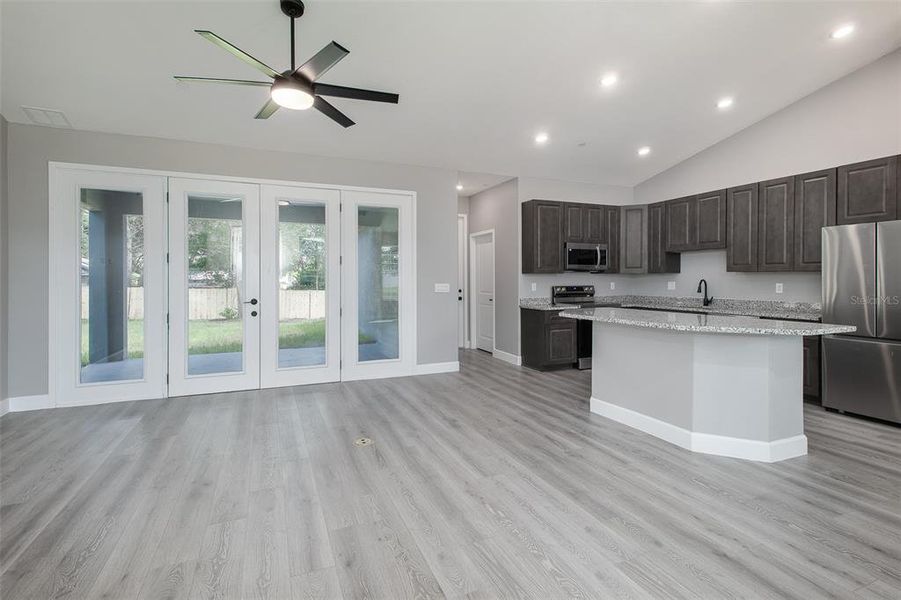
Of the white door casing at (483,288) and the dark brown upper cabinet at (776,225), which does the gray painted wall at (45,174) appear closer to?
the white door casing at (483,288)

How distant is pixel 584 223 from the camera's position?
251 inches

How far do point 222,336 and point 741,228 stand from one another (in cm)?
634

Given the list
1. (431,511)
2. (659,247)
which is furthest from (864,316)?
(431,511)

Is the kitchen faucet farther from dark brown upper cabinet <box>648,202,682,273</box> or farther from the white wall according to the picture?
dark brown upper cabinet <box>648,202,682,273</box>

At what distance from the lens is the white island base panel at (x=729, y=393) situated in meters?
2.90

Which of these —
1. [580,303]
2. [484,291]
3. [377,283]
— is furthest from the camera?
[484,291]

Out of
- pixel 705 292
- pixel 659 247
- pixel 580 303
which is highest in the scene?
pixel 659 247

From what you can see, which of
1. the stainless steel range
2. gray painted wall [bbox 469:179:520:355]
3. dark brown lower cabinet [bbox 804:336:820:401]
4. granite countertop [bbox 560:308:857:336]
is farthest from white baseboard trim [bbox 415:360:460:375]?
dark brown lower cabinet [bbox 804:336:820:401]

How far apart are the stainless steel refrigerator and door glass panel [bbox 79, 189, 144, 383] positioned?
6957 millimetres

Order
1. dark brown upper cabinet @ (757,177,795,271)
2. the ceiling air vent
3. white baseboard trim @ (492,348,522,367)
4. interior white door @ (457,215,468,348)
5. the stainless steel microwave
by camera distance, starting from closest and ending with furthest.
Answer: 1. the ceiling air vent
2. dark brown upper cabinet @ (757,177,795,271)
3. the stainless steel microwave
4. white baseboard trim @ (492,348,522,367)
5. interior white door @ (457,215,468,348)

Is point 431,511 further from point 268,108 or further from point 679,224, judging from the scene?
point 679,224

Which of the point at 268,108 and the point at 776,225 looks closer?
the point at 268,108

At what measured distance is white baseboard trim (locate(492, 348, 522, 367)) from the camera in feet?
20.7

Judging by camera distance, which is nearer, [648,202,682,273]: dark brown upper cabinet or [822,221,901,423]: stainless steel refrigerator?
[822,221,901,423]: stainless steel refrigerator
